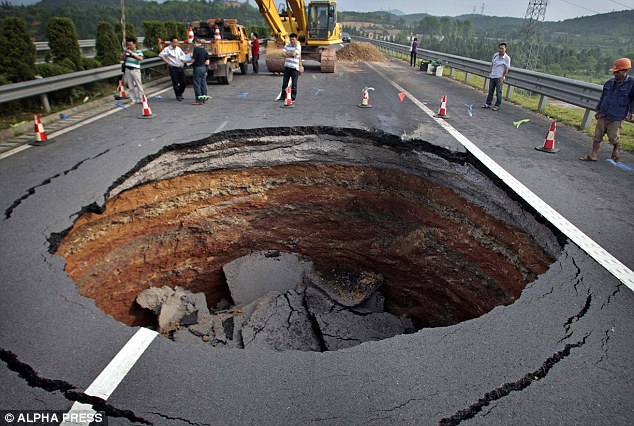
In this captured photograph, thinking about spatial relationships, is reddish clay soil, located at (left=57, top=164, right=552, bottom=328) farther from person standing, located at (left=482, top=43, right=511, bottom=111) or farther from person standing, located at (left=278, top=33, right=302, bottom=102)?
person standing, located at (left=482, top=43, right=511, bottom=111)

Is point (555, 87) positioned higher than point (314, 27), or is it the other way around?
point (314, 27)

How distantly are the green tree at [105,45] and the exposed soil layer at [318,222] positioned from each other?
8.86 m

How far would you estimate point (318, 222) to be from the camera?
325 inches

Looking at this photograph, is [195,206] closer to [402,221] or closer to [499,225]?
[402,221]

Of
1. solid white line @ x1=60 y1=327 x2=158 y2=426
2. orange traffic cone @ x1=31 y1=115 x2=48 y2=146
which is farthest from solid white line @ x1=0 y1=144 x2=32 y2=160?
solid white line @ x1=60 y1=327 x2=158 y2=426

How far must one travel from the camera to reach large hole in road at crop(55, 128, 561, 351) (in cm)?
556

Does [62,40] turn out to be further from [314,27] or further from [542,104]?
[542,104]

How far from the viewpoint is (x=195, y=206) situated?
7133 mm

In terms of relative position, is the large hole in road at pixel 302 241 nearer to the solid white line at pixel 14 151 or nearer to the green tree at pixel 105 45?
the solid white line at pixel 14 151

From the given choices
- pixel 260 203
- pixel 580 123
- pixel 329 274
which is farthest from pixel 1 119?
pixel 580 123

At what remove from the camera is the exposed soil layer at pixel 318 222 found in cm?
571

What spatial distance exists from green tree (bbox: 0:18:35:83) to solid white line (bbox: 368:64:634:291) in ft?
35.4

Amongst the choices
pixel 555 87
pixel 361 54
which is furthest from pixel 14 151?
pixel 361 54

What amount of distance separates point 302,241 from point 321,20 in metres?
14.6
